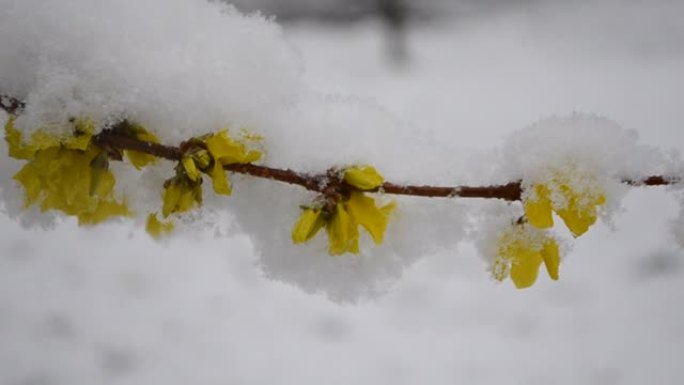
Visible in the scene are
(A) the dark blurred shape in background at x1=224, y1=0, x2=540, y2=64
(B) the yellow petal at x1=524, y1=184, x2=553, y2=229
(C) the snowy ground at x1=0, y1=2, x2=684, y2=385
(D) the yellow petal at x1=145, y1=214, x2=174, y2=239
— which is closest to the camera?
(B) the yellow petal at x1=524, y1=184, x2=553, y2=229

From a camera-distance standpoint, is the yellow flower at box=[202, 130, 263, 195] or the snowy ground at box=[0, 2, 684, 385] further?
the snowy ground at box=[0, 2, 684, 385]

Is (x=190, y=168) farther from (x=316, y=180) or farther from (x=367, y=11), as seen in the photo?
(x=367, y=11)

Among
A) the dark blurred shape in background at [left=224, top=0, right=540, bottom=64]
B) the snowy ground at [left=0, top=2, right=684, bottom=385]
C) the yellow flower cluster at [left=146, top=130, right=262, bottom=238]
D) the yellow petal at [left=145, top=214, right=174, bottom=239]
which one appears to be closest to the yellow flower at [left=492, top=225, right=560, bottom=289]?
the yellow flower cluster at [left=146, top=130, right=262, bottom=238]

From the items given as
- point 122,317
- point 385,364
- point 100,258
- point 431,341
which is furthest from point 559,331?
point 100,258

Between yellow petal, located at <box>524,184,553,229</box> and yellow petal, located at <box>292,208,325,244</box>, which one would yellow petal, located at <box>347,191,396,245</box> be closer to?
yellow petal, located at <box>292,208,325,244</box>

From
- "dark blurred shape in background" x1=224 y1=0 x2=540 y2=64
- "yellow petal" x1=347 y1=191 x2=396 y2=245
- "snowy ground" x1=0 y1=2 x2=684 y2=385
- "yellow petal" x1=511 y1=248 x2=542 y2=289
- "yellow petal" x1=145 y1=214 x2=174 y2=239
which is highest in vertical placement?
"dark blurred shape in background" x1=224 y1=0 x2=540 y2=64

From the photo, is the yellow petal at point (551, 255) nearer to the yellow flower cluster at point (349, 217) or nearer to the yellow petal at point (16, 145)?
the yellow flower cluster at point (349, 217)

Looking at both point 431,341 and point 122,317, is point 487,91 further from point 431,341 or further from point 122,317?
point 122,317
